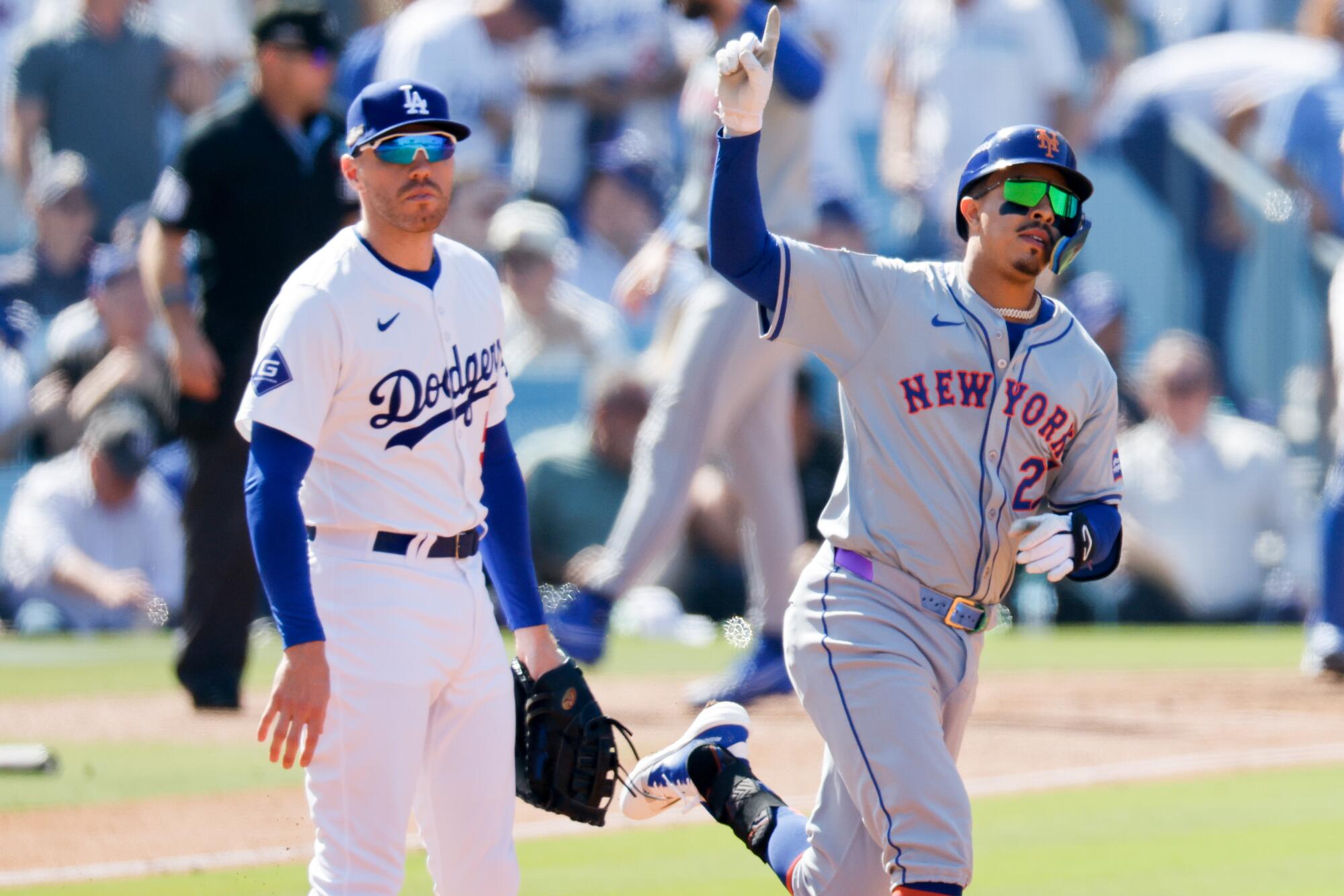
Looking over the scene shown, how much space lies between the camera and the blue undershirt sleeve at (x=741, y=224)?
369 centimetres

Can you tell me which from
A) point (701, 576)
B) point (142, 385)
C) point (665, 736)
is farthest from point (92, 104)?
point (665, 736)

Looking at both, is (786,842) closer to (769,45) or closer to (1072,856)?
(1072,856)

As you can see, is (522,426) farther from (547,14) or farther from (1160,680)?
(1160,680)

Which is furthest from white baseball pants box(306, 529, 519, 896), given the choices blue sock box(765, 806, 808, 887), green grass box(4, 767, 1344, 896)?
green grass box(4, 767, 1344, 896)

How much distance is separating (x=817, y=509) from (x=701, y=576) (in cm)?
75

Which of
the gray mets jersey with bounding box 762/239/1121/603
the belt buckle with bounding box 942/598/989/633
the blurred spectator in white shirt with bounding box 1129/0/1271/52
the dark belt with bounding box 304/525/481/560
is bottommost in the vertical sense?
the belt buckle with bounding box 942/598/989/633

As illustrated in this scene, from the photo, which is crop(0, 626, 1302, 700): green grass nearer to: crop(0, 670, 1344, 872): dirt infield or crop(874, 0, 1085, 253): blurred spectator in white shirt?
crop(0, 670, 1344, 872): dirt infield

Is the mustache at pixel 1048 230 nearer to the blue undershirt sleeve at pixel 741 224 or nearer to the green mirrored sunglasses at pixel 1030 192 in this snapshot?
the green mirrored sunglasses at pixel 1030 192

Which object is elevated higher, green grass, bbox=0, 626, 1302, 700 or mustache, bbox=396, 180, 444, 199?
mustache, bbox=396, 180, 444, 199

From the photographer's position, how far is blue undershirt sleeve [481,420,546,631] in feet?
12.5

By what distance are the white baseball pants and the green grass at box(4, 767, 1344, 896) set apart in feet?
3.28

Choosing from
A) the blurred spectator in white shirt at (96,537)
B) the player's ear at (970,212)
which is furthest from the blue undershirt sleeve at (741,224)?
the blurred spectator in white shirt at (96,537)

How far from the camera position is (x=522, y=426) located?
1125cm

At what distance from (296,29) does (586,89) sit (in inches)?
206
